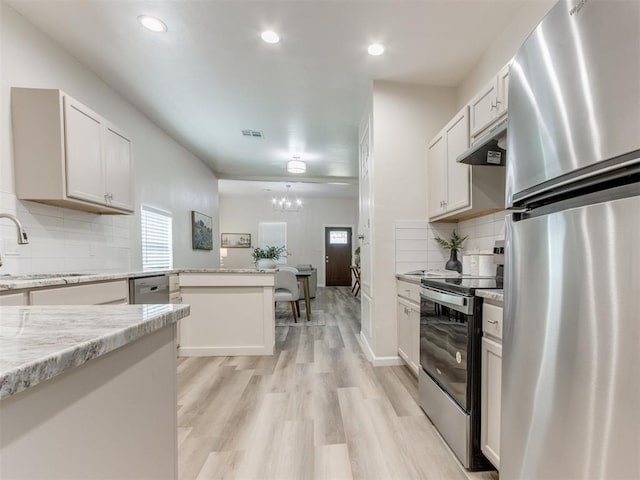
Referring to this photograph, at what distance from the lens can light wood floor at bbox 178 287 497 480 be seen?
1385 mm

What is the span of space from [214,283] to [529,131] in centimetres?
279

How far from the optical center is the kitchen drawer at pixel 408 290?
85.9 inches

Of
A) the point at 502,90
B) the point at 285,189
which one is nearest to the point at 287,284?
the point at 502,90

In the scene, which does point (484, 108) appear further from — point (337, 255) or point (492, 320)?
point (337, 255)

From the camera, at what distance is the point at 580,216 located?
73cm

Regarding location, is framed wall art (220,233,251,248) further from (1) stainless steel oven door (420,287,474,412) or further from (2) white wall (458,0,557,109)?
(1) stainless steel oven door (420,287,474,412)

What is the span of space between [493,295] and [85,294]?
7.84 feet

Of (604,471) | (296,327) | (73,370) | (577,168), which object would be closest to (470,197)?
(577,168)

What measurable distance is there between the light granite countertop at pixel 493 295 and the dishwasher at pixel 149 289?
8.06 ft

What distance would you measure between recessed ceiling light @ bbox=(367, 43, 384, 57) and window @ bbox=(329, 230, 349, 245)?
6662 mm

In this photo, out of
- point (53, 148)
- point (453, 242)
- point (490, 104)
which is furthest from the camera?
point (453, 242)

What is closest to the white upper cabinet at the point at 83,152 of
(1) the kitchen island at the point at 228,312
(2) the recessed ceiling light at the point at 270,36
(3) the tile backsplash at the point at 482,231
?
(1) the kitchen island at the point at 228,312

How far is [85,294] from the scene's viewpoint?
1839 millimetres

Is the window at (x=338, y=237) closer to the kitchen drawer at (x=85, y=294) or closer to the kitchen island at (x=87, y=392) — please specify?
A: the kitchen drawer at (x=85, y=294)
